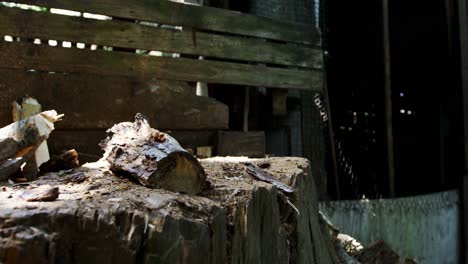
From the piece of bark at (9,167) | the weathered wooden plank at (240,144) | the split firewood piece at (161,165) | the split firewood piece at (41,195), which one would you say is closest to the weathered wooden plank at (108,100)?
the weathered wooden plank at (240,144)

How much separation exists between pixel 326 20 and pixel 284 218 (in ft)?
14.1

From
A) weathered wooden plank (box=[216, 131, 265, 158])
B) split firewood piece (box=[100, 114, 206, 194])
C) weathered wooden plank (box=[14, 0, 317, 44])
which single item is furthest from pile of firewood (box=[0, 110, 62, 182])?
weathered wooden plank (box=[216, 131, 265, 158])

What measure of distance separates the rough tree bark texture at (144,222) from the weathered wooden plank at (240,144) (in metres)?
1.89

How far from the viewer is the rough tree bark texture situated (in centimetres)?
131

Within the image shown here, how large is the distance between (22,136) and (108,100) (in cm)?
153

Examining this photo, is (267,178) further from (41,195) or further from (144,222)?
(41,195)

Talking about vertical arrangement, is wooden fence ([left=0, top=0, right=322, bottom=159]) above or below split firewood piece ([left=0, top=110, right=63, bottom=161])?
above

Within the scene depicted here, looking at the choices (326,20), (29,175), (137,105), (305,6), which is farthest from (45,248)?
(326,20)

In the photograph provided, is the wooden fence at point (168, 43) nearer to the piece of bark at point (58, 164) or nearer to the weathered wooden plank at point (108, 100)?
the weathered wooden plank at point (108, 100)

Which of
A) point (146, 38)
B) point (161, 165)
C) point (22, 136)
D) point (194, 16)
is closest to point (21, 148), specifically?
point (22, 136)

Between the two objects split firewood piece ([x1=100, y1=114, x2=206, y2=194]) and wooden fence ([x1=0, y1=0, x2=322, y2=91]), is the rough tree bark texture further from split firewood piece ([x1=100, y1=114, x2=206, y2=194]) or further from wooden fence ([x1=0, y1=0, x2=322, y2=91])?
wooden fence ([x1=0, y1=0, x2=322, y2=91])

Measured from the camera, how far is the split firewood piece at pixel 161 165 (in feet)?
6.24

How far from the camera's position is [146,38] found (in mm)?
3994

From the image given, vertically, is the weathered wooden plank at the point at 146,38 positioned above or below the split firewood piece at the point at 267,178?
above
